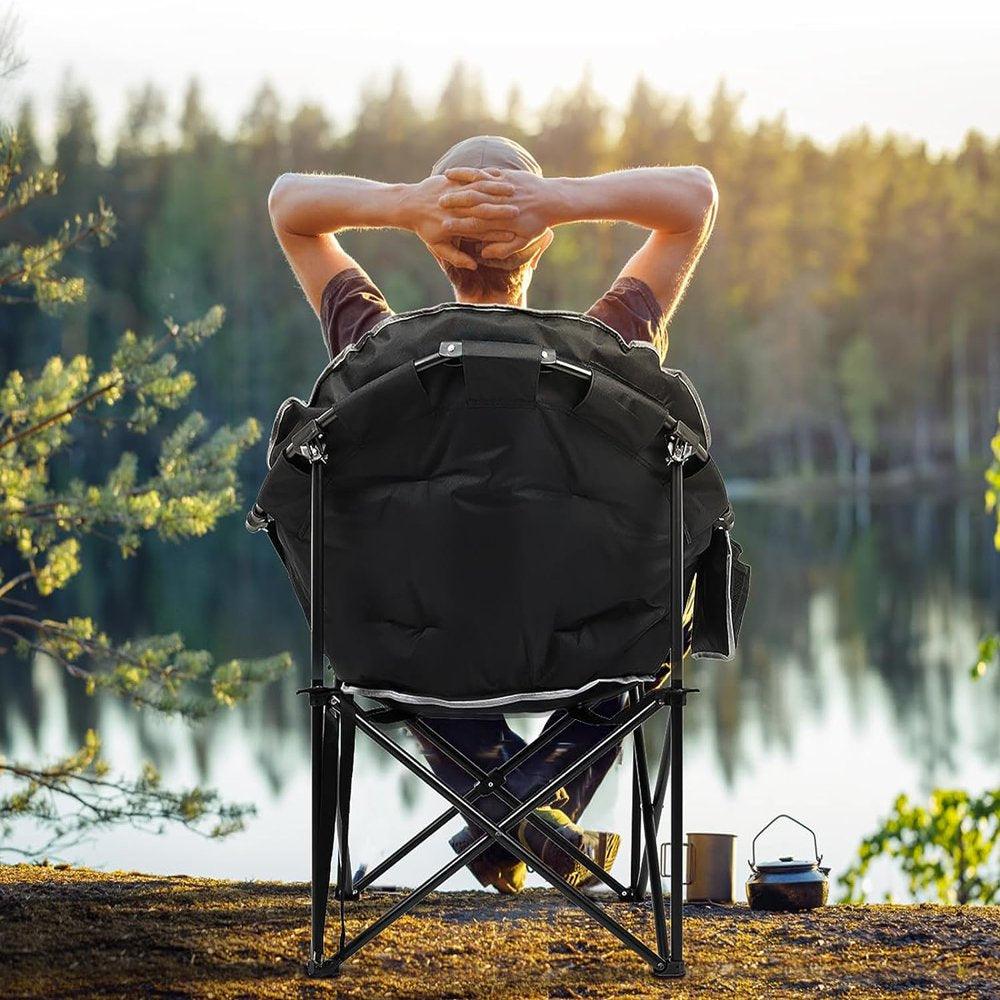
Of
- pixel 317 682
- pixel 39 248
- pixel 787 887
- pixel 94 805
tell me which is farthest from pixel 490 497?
pixel 94 805

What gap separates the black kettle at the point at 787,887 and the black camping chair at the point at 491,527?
1.91 feet

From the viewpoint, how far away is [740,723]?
11.4 m

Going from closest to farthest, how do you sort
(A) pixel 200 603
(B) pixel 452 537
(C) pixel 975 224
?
(B) pixel 452 537
(A) pixel 200 603
(C) pixel 975 224

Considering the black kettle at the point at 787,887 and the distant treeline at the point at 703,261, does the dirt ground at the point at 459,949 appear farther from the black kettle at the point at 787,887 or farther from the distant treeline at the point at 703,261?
the distant treeline at the point at 703,261

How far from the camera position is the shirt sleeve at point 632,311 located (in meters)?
2.58

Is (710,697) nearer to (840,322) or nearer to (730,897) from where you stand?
(730,897)

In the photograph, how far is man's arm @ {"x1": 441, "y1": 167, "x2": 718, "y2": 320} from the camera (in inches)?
95.0

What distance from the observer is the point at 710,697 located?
1268 cm

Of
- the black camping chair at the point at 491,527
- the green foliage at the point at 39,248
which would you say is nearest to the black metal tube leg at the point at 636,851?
the black camping chair at the point at 491,527

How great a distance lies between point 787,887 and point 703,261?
36886 mm

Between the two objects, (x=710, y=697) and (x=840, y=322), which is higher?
(x=840, y=322)

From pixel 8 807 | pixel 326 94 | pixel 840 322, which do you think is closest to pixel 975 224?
pixel 840 322

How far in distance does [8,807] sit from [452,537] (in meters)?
3.00

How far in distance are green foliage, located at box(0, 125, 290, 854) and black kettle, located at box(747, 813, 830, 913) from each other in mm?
2199
